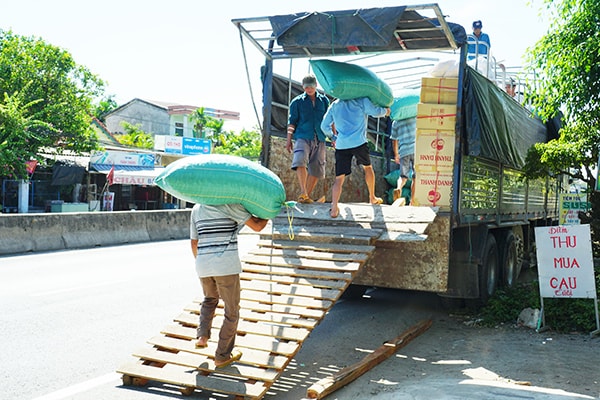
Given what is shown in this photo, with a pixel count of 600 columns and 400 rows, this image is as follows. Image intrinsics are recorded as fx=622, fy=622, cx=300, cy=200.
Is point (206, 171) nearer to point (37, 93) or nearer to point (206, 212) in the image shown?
point (206, 212)

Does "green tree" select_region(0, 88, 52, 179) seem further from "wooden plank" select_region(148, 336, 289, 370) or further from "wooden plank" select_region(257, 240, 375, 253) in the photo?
"wooden plank" select_region(148, 336, 289, 370)

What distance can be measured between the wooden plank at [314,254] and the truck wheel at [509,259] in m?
3.72

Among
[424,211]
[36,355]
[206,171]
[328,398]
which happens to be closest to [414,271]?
[424,211]

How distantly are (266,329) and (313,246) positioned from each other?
1499 millimetres

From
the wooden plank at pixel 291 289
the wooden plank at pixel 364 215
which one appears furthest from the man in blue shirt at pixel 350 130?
the wooden plank at pixel 291 289

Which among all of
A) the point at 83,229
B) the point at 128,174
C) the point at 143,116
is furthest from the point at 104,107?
the point at 83,229

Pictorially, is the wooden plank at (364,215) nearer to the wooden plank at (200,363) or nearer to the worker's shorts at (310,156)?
the worker's shorts at (310,156)

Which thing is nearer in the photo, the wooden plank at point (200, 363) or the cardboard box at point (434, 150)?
the wooden plank at point (200, 363)

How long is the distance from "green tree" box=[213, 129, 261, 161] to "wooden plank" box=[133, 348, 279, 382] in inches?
2086

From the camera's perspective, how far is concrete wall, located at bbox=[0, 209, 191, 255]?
13727 mm

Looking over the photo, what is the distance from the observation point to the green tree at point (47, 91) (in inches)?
1091

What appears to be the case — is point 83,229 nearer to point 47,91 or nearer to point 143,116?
point 47,91

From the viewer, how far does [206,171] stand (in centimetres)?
496

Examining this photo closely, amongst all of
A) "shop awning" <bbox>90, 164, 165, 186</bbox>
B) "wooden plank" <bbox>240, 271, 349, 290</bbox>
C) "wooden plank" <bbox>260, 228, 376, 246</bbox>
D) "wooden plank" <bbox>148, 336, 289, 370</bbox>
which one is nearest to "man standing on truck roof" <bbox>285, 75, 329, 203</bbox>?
"wooden plank" <bbox>260, 228, 376, 246</bbox>
